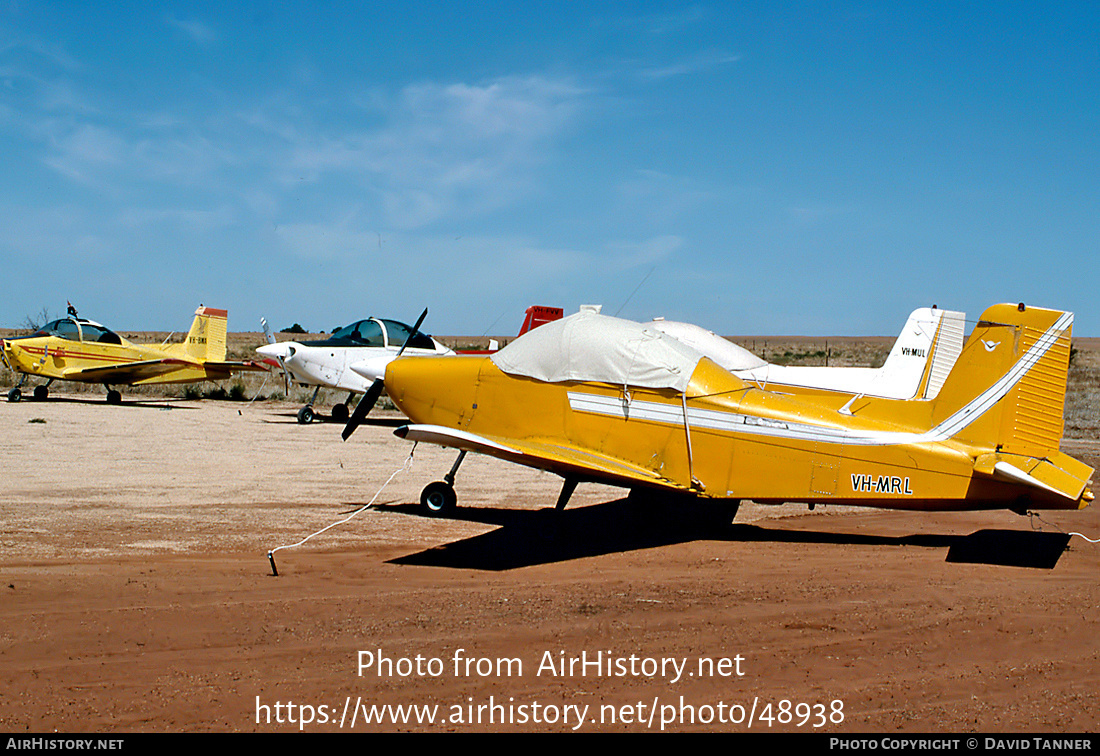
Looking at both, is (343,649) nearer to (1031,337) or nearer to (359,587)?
(359,587)

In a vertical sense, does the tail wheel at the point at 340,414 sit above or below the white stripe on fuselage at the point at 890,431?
below

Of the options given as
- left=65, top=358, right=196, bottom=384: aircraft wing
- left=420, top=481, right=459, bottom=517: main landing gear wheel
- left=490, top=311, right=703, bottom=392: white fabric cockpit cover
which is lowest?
left=420, top=481, right=459, bottom=517: main landing gear wheel

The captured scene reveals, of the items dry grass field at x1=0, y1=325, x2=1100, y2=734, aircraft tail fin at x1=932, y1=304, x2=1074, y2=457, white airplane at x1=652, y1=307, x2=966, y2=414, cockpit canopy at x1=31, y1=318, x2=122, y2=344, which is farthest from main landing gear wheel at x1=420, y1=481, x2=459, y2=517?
cockpit canopy at x1=31, y1=318, x2=122, y2=344

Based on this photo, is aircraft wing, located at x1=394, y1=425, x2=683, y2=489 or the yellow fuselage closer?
aircraft wing, located at x1=394, y1=425, x2=683, y2=489

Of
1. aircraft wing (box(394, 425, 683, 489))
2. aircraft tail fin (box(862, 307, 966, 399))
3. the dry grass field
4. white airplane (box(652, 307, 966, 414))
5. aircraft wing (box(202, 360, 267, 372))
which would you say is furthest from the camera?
aircraft wing (box(202, 360, 267, 372))

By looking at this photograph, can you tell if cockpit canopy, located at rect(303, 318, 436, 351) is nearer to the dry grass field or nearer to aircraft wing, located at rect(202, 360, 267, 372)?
aircraft wing, located at rect(202, 360, 267, 372)

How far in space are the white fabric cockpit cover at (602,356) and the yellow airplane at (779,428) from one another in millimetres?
13

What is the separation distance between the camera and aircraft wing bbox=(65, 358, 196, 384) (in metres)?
23.6

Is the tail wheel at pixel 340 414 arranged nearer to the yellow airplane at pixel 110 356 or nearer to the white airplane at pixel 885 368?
the yellow airplane at pixel 110 356

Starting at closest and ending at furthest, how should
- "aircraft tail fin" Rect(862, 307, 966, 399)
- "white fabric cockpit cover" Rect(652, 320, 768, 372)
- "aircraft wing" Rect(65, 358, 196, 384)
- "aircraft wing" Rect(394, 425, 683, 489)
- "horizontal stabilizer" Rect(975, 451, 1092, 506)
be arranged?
1. "horizontal stabilizer" Rect(975, 451, 1092, 506)
2. "aircraft wing" Rect(394, 425, 683, 489)
3. "white fabric cockpit cover" Rect(652, 320, 768, 372)
4. "aircraft tail fin" Rect(862, 307, 966, 399)
5. "aircraft wing" Rect(65, 358, 196, 384)

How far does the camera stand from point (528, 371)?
8047 millimetres

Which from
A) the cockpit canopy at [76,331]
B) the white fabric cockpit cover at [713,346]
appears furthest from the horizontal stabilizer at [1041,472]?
the cockpit canopy at [76,331]

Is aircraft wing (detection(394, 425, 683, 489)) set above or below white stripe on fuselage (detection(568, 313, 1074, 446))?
below

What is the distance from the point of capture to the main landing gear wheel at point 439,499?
8836 millimetres
